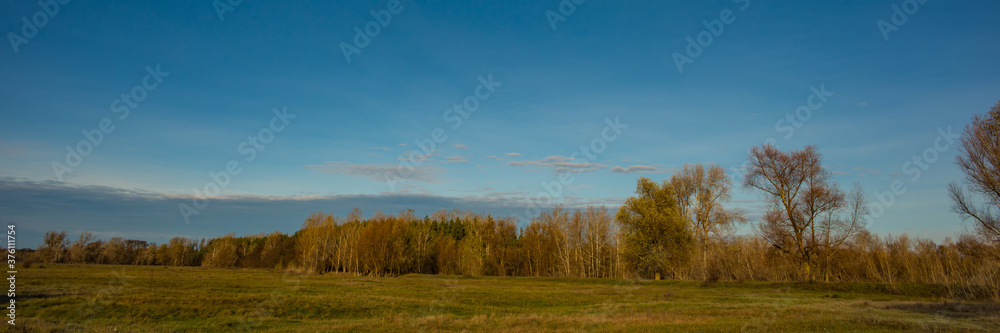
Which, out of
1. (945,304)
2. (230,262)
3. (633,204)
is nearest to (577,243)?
(633,204)

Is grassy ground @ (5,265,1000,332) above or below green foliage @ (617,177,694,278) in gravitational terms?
below

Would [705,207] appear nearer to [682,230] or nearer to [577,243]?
[682,230]

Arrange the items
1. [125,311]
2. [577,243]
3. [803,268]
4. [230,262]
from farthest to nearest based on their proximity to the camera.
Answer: [230,262] < [577,243] < [803,268] < [125,311]

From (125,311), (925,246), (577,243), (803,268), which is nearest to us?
(125,311)

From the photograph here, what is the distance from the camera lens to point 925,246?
150 feet

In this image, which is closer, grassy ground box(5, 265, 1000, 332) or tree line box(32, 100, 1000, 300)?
grassy ground box(5, 265, 1000, 332)

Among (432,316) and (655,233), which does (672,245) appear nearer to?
(655,233)

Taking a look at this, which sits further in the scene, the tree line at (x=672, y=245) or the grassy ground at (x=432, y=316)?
the tree line at (x=672, y=245)

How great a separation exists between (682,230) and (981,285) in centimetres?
2229

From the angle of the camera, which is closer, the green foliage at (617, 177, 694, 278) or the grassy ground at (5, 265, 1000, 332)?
the grassy ground at (5, 265, 1000, 332)

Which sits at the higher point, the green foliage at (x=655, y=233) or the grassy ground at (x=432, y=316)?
the green foliage at (x=655, y=233)

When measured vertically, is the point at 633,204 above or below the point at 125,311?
above

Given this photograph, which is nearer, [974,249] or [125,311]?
[125,311]

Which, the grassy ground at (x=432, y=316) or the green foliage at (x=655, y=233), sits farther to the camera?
the green foliage at (x=655, y=233)
